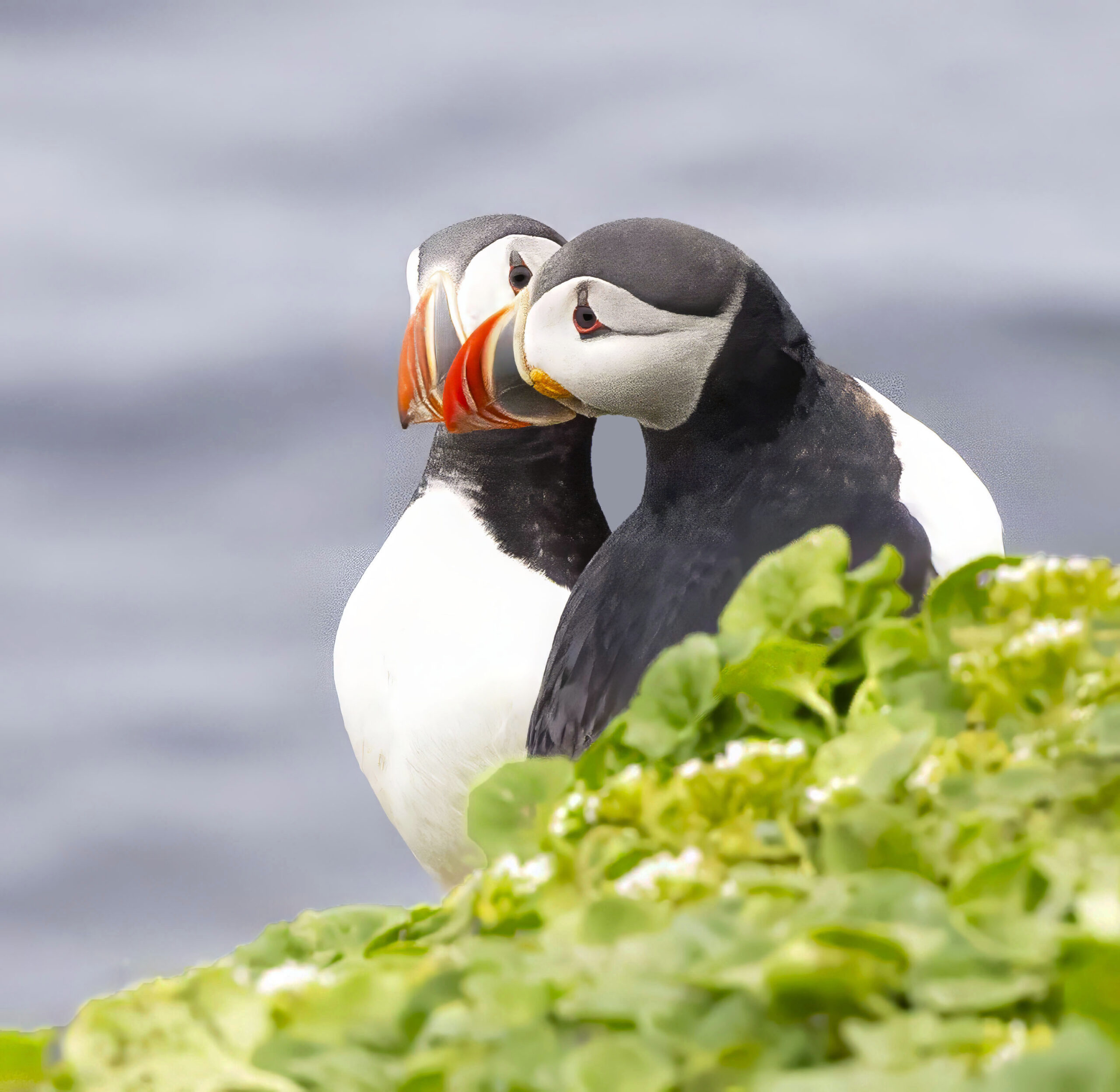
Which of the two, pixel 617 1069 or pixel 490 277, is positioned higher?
pixel 490 277

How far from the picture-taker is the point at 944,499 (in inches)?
64.1

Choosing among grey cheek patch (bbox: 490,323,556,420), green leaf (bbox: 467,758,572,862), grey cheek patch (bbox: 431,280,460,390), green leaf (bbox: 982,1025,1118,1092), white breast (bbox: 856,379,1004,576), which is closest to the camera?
green leaf (bbox: 982,1025,1118,1092)

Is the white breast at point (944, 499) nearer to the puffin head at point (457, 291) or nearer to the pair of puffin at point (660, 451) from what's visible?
the pair of puffin at point (660, 451)

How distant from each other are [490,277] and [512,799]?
1635 mm

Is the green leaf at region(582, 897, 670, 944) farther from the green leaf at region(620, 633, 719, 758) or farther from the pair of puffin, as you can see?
the pair of puffin

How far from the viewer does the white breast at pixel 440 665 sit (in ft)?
7.16

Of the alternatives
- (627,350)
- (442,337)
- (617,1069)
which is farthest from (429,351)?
(617,1069)

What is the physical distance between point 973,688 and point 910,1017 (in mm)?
231

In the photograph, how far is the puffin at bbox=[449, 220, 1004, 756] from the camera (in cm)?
160

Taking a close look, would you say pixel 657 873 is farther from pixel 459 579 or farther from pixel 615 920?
pixel 459 579

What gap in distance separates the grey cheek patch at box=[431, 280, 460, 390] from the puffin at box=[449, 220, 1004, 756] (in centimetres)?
40

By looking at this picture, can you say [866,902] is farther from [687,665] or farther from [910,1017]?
[687,665]

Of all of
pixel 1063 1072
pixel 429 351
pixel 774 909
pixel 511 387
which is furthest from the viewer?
pixel 429 351

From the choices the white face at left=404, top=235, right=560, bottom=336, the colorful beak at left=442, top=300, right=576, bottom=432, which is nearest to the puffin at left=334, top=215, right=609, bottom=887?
the white face at left=404, top=235, right=560, bottom=336
